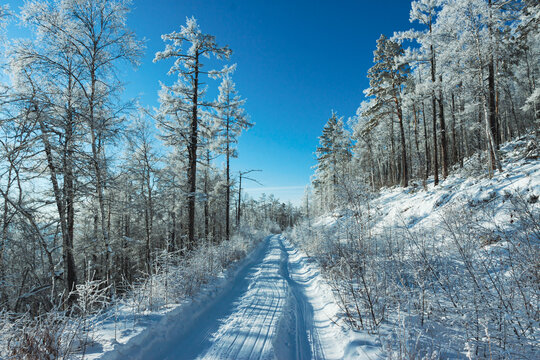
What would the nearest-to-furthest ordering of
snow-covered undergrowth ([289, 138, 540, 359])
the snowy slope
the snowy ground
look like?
snow-covered undergrowth ([289, 138, 540, 359]) → the snowy ground → the snowy slope

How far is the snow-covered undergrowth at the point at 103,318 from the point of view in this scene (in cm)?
254

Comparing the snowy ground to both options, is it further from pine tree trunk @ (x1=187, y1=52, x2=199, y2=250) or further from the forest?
pine tree trunk @ (x1=187, y1=52, x2=199, y2=250)

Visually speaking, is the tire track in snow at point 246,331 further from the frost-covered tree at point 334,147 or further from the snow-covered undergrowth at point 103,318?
the frost-covered tree at point 334,147

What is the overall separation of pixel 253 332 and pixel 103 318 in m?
2.95

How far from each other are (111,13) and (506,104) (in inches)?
1484

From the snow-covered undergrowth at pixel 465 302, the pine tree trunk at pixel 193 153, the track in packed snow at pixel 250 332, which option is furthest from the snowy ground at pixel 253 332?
the pine tree trunk at pixel 193 153

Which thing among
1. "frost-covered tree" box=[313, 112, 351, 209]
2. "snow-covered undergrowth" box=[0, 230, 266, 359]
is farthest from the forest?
"frost-covered tree" box=[313, 112, 351, 209]

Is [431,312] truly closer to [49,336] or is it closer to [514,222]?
[514,222]

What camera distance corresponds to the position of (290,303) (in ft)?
18.6

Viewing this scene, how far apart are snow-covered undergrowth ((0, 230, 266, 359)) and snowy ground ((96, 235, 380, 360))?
0.24 m

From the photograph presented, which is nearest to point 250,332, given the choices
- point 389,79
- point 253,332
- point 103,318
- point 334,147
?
point 253,332

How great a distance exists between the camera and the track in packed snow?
3490 millimetres

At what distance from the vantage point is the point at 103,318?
4.15 m

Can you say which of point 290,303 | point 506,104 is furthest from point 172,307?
point 506,104
